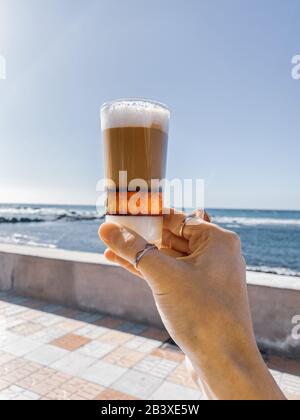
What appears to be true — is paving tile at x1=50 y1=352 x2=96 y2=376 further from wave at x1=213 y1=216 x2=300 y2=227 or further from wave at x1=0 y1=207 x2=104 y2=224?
wave at x1=213 y1=216 x2=300 y2=227

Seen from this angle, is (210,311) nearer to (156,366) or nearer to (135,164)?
(135,164)

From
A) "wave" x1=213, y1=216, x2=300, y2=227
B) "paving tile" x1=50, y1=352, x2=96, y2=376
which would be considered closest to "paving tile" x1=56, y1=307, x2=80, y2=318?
"paving tile" x1=50, y1=352, x2=96, y2=376

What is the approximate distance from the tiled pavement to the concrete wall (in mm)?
223

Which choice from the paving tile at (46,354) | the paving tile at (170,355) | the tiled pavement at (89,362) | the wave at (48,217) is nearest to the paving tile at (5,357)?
the tiled pavement at (89,362)

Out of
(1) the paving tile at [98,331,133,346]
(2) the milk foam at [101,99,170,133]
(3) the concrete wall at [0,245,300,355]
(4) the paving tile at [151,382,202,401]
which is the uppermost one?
Result: (2) the milk foam at [101,99,170,133]

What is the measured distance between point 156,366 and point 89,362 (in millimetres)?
789

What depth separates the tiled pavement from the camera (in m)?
3.31

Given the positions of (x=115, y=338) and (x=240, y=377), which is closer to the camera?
(x=240, y=377)

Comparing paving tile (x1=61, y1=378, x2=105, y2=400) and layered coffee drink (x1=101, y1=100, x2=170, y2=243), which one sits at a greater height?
layered coffee drink (x1=101, y1=100, x2=170, y2=243)

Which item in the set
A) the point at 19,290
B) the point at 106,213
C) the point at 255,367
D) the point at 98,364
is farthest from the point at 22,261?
the point at 255,367

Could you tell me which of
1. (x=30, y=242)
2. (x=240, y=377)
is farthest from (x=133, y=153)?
(x=30, y=242)

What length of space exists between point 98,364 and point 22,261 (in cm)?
307

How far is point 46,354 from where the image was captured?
159 inches

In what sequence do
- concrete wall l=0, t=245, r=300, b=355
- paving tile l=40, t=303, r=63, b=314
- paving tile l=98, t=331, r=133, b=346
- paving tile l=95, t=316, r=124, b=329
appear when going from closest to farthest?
concrete wall l=0, t=245, r=300, b=355 < paving tile l=98, t=331, r=133, b=346 < paving tile l=95, t=316, r=124, b=329 < paving tile l=40, t=303, r=63, b=314
